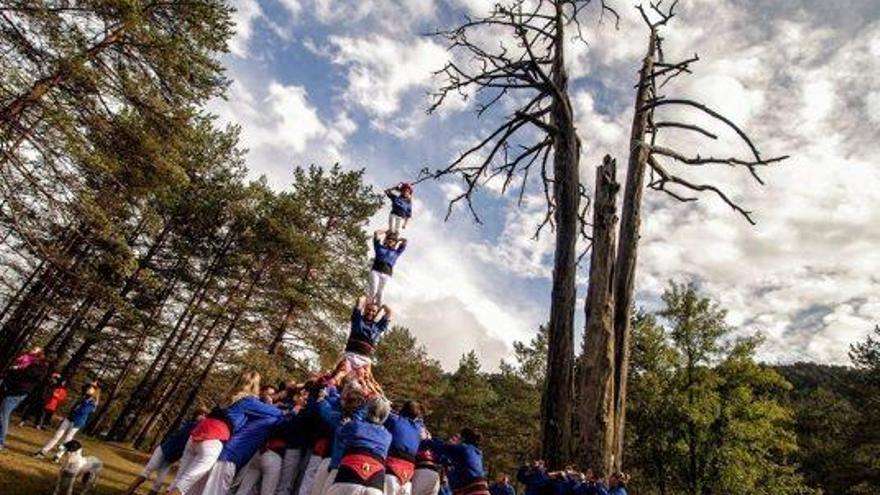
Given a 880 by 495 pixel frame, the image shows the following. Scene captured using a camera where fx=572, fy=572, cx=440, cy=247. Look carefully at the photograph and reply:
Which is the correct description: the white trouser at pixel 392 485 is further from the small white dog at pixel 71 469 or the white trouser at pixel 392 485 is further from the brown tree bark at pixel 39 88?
the brown tree bark at pixel 39 88

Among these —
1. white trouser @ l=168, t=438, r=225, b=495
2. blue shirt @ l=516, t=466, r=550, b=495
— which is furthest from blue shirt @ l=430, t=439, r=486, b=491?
white trouser @ l=168, t=438, r=225, b=495

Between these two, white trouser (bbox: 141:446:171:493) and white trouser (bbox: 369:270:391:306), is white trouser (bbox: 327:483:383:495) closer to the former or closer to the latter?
white trouser (bbox: 141:446:171:493)

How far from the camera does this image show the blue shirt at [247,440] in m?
6.99

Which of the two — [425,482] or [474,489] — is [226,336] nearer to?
[425,482]

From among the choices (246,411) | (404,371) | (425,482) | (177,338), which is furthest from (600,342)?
(404,371)

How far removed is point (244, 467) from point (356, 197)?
2120 centimetres

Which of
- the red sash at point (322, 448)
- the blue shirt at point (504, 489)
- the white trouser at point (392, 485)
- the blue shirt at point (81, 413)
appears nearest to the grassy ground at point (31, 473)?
the blue shirt at point (81, 413)

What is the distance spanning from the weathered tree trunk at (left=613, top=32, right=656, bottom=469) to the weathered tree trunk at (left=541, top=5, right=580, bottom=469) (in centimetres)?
60

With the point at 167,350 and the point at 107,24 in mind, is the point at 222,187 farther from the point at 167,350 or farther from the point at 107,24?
the point at 107,24

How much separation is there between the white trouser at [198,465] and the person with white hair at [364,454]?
74.5 inches

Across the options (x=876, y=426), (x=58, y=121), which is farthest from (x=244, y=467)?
(x=876, y=426)

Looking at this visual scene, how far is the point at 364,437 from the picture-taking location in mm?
5516

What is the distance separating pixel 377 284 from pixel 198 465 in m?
4.61

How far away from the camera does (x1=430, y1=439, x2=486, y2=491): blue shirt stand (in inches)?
295
